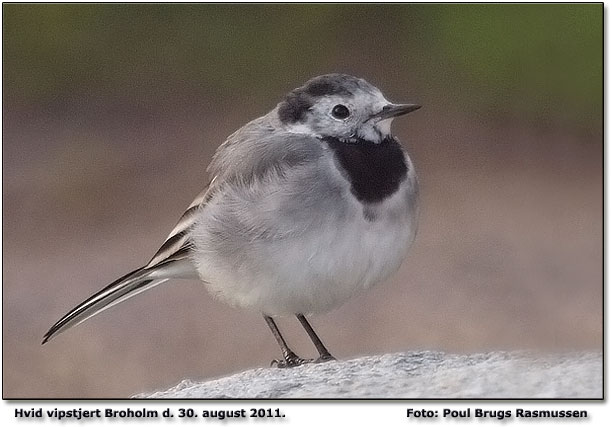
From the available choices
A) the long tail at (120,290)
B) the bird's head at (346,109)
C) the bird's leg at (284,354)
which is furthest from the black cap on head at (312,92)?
the bird's leg at (284,354)

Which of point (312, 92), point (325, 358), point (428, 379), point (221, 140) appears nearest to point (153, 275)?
point (221, 140)

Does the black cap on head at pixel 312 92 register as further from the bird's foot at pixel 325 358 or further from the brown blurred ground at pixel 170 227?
the bird's foot at pixel 325 358

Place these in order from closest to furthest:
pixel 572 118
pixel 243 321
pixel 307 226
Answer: pixel 307 226
pixel 572 118
pixel 243 321

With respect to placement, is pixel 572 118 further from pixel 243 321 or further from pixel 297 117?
pixel 243 321

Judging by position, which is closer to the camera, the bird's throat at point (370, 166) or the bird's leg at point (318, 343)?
the bird's throat at point (370, 166)

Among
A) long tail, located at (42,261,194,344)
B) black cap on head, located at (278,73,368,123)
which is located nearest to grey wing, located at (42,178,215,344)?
long tail, located at (42,261,194,344)
